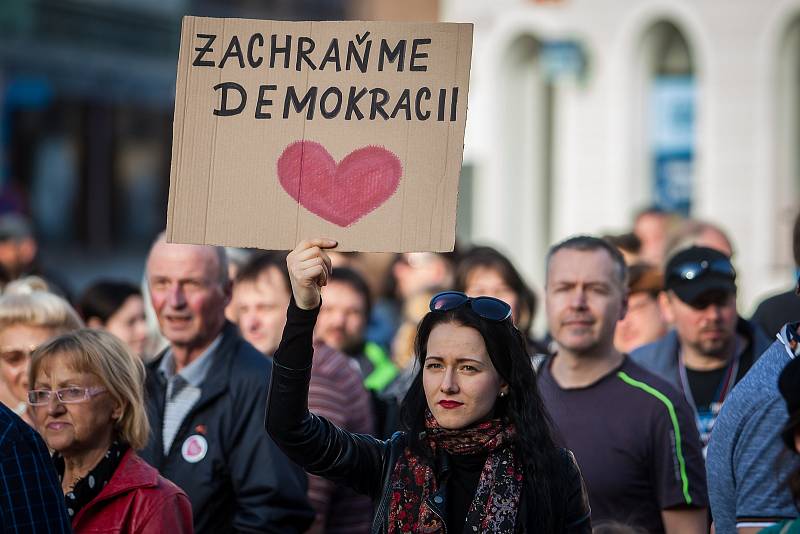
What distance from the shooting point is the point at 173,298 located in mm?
5473

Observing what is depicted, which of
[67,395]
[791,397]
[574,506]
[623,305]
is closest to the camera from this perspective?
[791,397]

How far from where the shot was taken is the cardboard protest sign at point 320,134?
12.9ft

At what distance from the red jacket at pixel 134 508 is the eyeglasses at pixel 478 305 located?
1051 millimetres

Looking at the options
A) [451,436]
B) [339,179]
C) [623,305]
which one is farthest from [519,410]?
[623,305]

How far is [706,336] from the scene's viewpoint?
240 inches

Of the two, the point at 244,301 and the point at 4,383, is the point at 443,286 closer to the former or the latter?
the point at 244,301

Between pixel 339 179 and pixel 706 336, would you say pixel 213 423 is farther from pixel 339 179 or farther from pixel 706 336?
pixel 706 336

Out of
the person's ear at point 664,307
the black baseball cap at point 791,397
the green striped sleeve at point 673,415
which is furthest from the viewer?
Answer: the person's ear at point 664,307

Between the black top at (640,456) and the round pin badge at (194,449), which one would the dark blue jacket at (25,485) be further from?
the black top at (640,456)

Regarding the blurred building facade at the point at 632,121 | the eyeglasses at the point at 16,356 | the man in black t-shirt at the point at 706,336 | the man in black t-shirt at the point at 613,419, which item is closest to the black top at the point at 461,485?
the man in black t-shirt at the point at 613,419

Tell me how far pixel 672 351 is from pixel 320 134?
2831 millimetres

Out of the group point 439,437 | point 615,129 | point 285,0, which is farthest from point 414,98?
point 285,0

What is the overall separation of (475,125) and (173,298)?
14.6 m

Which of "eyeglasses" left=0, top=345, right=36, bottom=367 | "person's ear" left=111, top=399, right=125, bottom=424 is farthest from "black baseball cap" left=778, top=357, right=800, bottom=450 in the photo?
"eyeglasses" left=0, top=345, right=36, bottom=367
